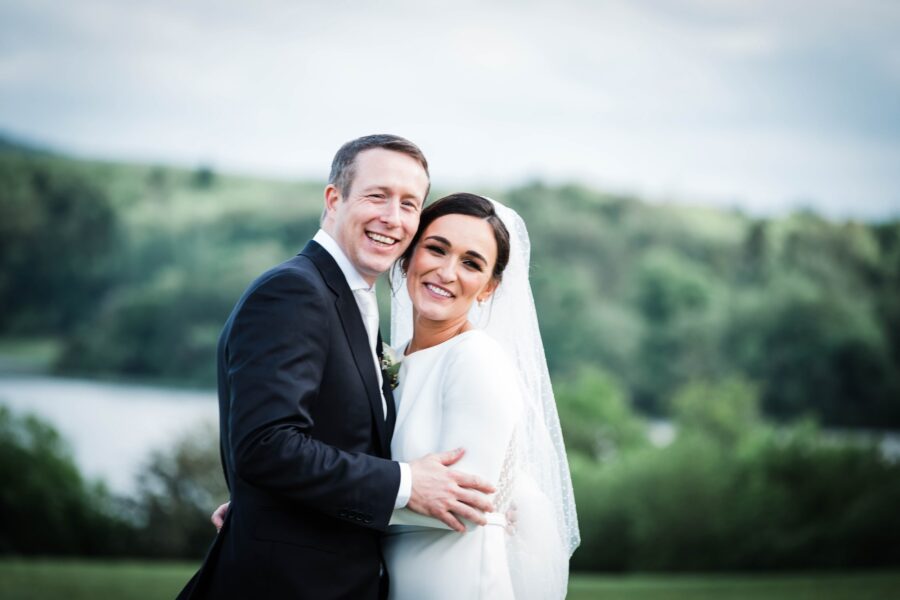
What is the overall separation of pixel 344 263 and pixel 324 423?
21.6 inches

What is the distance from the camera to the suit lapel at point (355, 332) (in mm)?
2785

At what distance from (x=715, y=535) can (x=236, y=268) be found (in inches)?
452

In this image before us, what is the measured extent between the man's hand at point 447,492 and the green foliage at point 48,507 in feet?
46.2

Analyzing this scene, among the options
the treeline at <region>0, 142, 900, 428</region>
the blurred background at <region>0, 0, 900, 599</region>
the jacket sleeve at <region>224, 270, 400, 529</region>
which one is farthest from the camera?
the treeline at <region>0, 142, 900, 428</region>

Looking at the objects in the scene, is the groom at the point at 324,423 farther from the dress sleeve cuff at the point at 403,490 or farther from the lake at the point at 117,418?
the lake at the point at 117,418

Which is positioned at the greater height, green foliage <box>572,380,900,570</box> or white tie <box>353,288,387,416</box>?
white tie <box>353,288,387,416</box>

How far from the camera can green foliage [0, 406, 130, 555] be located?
15.0 meters

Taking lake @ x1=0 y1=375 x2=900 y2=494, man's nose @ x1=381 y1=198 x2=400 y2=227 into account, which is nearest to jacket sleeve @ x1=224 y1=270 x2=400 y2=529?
man's nose @ x1=381 y1=198 x2=400 y2=227

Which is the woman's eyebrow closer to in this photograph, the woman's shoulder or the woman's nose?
the woman's nose

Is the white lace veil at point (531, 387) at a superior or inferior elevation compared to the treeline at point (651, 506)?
superior

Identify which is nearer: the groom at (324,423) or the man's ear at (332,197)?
the groom at (324,423)

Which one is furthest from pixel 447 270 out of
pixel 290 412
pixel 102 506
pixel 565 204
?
pixel 565 204

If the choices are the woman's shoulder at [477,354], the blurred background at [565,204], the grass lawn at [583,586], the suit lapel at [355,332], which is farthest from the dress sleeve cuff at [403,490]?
the blurred background at [565,204]

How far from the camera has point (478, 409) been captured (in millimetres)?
2824
